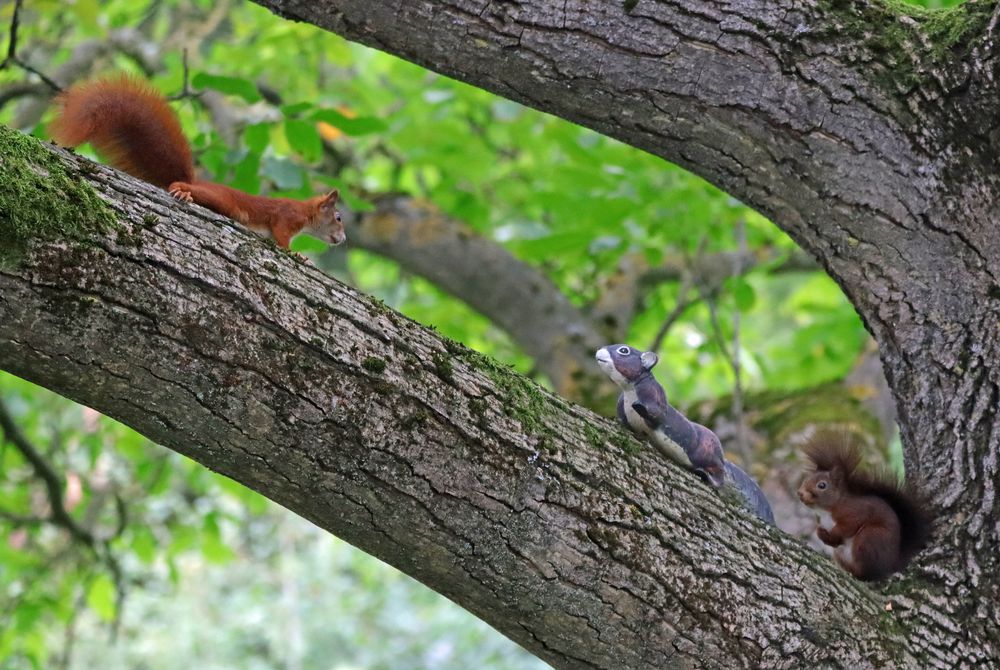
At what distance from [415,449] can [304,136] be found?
1.76m

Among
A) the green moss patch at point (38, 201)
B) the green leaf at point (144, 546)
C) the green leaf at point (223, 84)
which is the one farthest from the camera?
the green leaf at point (144, 546)

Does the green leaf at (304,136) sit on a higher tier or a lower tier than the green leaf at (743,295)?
lower

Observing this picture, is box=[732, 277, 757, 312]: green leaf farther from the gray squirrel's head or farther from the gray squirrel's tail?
the gray squirrel's head

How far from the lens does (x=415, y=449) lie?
1750 millimetres

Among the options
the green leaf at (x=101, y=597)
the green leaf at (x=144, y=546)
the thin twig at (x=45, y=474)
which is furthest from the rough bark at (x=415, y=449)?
the green leaf at (x=101, y=597)

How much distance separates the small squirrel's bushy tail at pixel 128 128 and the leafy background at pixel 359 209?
70cm

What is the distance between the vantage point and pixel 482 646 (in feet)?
27.2

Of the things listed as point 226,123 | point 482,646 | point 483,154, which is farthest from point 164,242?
point 482,646

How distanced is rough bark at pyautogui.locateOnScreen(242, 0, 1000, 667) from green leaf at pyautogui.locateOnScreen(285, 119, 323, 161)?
1001 millimetres

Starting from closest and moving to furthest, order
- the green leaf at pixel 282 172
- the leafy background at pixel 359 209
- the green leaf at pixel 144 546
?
the green leaf at pixel 282 172
the leafy background at pixel 359 209
the green leaf at pixel 144 546

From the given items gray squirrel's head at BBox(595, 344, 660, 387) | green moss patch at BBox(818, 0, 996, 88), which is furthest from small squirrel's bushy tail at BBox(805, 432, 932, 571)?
green moss patch at BBox(818, 0, 996, 88)

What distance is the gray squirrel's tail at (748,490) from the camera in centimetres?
238

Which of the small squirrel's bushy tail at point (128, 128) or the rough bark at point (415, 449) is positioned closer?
the rough bark at point (415, 449)

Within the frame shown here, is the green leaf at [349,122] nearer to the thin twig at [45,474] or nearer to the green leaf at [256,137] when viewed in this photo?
the green leaf at [256,137]
